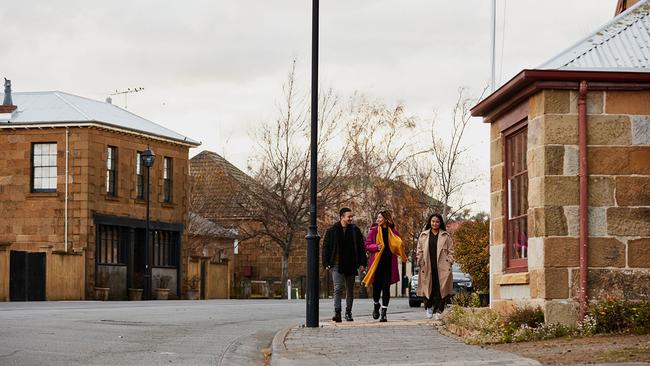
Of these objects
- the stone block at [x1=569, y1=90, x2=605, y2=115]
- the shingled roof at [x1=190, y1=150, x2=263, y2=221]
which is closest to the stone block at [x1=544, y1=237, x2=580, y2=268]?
the stone block at [x1=569, y1=90, x2=605, y2=115]

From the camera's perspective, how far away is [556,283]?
15.1 metres

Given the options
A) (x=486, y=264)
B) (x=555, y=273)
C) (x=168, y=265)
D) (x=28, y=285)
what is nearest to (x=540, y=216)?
(x=555, y=273)

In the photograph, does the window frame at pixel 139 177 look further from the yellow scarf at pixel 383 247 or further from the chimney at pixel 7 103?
the yellow scarf at pixel 383 247

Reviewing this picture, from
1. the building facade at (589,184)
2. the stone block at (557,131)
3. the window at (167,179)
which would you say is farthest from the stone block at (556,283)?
the window at (167,179)

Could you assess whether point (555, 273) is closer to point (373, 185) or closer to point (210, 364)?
point (210, 364)

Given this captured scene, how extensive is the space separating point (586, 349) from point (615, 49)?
16.3ft

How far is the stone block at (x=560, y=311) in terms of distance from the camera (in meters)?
15.1

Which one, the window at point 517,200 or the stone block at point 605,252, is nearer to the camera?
the stone block at point 605,252

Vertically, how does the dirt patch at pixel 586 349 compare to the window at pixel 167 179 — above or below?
below

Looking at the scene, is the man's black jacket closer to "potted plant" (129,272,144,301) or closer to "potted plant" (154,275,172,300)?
"potted plant" (129,272,144,301)

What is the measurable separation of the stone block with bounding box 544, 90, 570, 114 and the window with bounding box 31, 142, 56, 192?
32945 millimetres

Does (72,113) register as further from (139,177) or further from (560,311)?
(560,311)

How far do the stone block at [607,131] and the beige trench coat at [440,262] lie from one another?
537 centimetres

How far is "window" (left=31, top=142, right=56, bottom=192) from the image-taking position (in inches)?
1806
